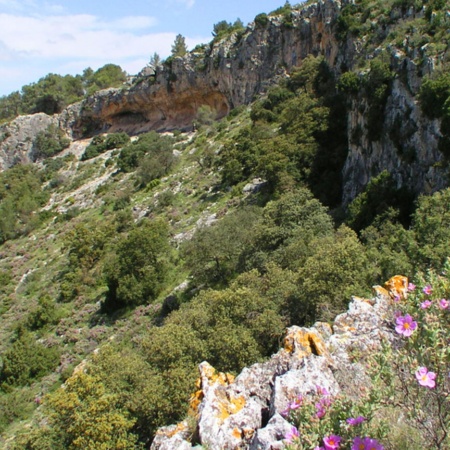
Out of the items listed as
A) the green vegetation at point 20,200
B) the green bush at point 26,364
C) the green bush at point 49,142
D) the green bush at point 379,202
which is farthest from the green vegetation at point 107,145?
the green bush at point 379,202

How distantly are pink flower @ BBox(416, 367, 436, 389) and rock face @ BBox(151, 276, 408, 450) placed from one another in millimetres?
2414

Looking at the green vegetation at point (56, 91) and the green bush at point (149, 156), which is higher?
the green vegetation at point (56, 91)

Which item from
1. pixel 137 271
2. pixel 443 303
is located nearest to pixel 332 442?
pixel 443 303

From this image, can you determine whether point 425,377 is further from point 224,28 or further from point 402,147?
point 224,28

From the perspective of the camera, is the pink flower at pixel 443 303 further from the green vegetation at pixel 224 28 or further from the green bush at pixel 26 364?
the green vegetation at pixel 224 28

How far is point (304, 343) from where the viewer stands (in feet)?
35.9

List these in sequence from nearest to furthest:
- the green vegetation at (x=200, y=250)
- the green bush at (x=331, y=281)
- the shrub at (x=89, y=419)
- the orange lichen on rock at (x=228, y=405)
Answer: the orange lichen on rock at (x=228, y=405)
the shrub at (x=89, y=419)
the green vegetation at (x=200, y=250)
the green bush at (x=331, y=281)

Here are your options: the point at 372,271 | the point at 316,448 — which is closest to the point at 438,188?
the point at 372,271

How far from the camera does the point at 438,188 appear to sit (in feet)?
68.7

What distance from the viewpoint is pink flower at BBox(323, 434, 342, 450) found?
541cm

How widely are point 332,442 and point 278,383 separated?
3.63 metres

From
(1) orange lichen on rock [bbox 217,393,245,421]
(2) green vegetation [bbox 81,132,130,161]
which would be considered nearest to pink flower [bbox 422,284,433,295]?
(1) orange lichen on rock [bbox 217,393,245,421]

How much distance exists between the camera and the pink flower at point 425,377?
5250mm

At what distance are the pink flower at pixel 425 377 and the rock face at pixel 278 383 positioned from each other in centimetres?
241
